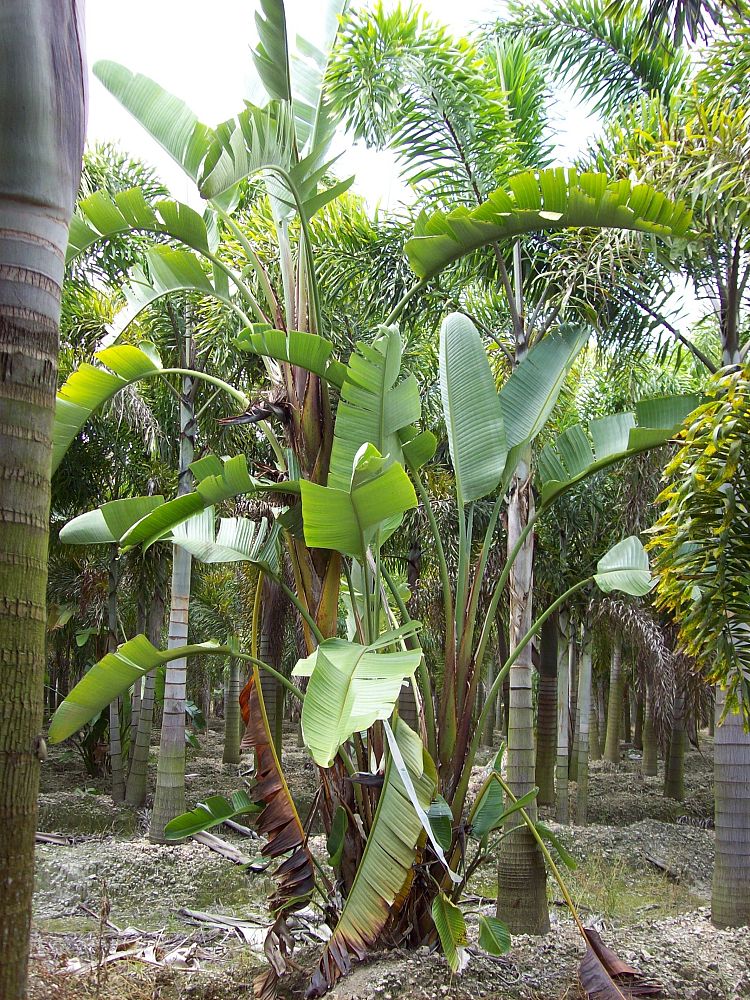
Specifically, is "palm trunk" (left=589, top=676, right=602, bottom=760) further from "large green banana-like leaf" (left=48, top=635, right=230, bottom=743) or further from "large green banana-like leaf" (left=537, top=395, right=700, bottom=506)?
"large green banana-like leaf" (left=48, top=635, right=230, bottom=743)

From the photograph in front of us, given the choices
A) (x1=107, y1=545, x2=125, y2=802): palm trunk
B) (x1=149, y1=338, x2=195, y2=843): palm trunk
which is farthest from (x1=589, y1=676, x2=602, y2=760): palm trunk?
(x1=149, y1=338, x2=195, y2=843): palm trunk

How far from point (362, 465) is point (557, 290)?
492 centimetres

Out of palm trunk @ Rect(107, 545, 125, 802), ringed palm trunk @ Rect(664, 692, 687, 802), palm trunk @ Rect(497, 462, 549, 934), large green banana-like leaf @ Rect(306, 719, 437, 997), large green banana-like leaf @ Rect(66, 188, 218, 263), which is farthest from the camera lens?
ringed palm trunk @ Rect(664, 692, 687, 802)

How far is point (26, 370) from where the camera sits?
2387mm

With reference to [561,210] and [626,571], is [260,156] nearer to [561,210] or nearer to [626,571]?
[561,210]

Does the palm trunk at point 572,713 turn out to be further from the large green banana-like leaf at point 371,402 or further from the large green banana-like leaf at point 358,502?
the large green banana-like leaf at point 358,502

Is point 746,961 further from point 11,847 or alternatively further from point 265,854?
point 11,847

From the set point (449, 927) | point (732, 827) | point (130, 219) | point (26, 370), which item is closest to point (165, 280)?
point (130, 219)

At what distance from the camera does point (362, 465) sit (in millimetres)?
3924

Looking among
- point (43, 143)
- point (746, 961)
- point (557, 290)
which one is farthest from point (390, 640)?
point (557, 290)

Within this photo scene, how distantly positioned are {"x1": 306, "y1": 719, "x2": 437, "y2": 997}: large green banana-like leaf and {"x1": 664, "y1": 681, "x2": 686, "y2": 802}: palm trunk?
957 cm

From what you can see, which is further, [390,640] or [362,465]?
[390,640]

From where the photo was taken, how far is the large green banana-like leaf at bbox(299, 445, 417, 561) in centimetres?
400

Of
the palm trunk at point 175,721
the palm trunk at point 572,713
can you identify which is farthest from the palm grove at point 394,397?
the palm trunk at point 572,713
